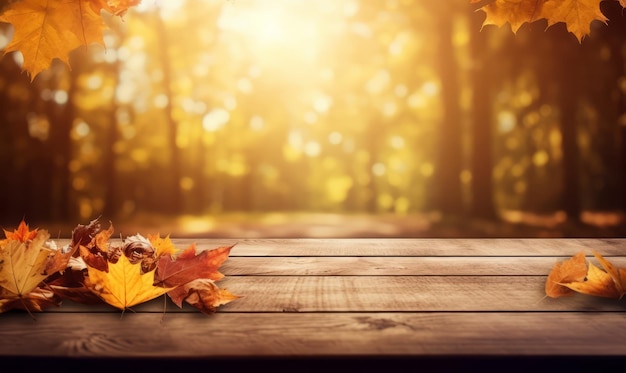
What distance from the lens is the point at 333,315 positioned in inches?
53.9

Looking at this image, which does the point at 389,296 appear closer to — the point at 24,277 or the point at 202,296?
the point at 202,296

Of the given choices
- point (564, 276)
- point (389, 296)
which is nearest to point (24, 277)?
point (389, 296)

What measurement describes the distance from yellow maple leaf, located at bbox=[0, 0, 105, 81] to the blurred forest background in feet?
23.6

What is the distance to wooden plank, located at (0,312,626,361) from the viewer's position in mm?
1101

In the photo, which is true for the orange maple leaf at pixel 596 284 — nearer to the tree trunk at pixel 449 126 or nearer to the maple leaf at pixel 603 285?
the maple leaf at pixel 603 285

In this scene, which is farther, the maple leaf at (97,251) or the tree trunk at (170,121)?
the tree trunk at (170,121)

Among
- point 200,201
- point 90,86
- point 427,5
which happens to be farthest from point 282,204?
point 427,5

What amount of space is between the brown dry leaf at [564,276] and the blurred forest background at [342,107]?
22.5ft

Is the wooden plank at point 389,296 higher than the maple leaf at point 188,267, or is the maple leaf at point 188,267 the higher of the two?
the maple leaf at point 188,267

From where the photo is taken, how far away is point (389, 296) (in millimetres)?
1572

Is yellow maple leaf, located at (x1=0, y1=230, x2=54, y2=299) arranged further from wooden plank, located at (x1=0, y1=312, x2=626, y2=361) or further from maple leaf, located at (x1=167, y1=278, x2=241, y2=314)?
maple leaf, located at (x1=167, y1=278, x2=241, y2=314)

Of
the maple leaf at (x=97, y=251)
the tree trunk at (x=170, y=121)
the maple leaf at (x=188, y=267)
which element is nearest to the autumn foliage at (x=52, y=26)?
the maple leaf at (x=97, y=251)

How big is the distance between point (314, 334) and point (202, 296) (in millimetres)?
380

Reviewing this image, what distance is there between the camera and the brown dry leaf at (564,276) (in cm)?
159
